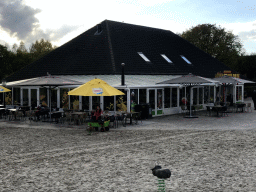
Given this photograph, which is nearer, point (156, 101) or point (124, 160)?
point (124, 160)

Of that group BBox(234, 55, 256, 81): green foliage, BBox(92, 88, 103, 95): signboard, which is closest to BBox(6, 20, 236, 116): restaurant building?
BBox(92, 88, 103, 95): signboard

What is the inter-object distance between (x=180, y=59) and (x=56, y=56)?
11.9 m

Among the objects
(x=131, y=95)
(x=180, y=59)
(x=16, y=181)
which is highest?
(x=180, y=59)

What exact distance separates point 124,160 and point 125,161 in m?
0.13

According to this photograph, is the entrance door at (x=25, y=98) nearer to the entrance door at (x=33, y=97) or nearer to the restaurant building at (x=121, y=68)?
the restaurant building at (x=121, y=68)

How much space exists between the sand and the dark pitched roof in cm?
1156

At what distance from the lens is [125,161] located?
28.6 feet

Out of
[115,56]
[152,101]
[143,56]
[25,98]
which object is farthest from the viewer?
[143,56]

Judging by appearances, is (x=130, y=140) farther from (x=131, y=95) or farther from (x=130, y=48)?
(x=130, y=48)

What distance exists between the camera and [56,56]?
2741 centimetres

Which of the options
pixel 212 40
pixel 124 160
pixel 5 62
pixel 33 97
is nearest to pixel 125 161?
pixel 124 160

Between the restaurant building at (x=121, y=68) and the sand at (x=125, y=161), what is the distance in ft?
24.8

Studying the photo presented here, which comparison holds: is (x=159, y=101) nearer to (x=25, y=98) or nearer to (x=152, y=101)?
(x=152, y=101)

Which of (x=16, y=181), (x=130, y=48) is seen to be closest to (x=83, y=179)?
(x=16, y=181)
